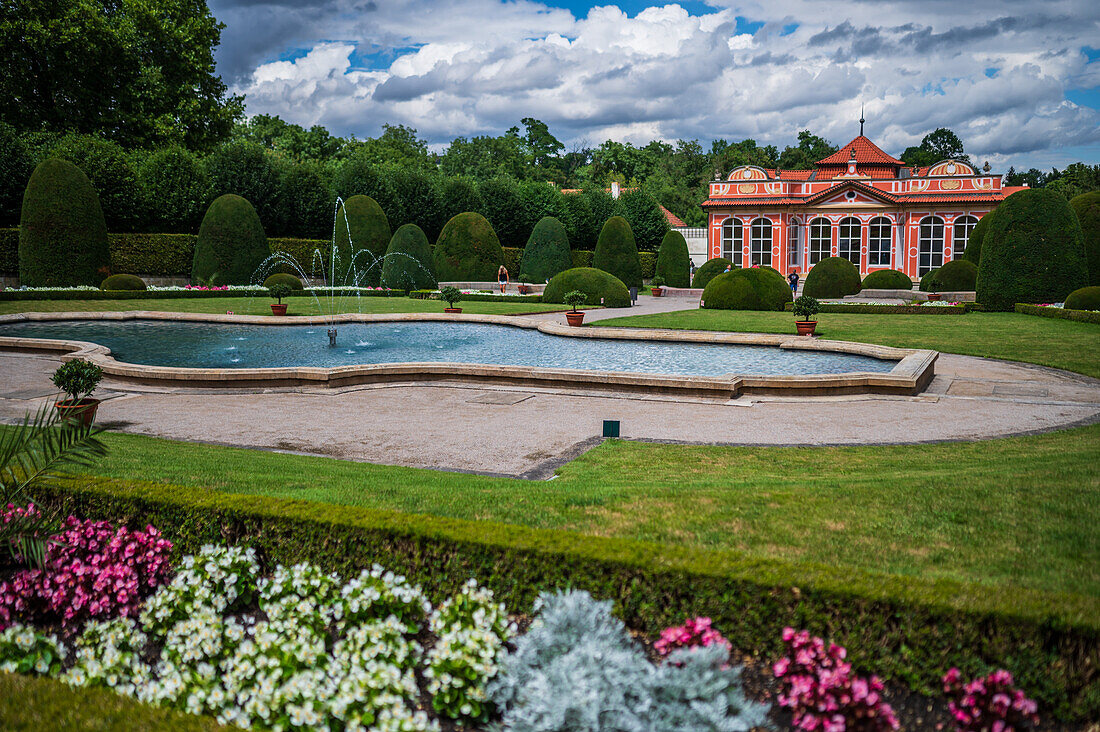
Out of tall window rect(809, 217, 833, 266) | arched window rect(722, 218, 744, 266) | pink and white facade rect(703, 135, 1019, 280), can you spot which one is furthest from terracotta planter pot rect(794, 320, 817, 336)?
arched window rect(722, 218, 744, 266)

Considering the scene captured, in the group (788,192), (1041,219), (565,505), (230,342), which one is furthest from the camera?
(788,192)

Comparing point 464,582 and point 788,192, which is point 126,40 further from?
point 464,582

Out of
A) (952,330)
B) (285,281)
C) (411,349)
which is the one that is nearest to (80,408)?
(411,349)

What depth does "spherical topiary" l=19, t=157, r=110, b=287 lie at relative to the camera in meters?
26.2

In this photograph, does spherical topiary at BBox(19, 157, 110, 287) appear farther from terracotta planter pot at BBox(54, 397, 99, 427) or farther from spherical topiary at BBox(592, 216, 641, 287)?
terracotta planter pot at BBox(54, 397, 99, 427)

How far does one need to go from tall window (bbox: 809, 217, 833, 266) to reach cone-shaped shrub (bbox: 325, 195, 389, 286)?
2488cm

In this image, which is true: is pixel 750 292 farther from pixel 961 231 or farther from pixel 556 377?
pixel 961 231

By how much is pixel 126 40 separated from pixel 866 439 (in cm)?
3767

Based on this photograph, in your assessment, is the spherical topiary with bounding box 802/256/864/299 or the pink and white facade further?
the pink and white facade

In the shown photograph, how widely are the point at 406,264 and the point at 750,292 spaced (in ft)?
48.6

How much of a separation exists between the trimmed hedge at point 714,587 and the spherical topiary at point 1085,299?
21.9 m

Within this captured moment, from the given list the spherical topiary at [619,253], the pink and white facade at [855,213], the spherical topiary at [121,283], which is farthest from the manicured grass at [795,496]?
the pink and white facade at [855,213]

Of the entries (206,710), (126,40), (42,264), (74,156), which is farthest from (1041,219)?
(126,40)

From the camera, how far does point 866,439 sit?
8.23 meters
